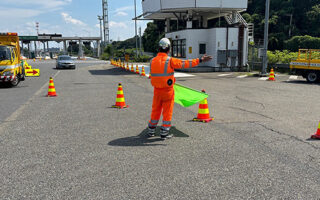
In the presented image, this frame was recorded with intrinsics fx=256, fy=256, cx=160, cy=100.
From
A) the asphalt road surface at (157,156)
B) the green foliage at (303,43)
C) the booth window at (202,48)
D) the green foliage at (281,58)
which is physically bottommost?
the asphalt road surface at (157,156)

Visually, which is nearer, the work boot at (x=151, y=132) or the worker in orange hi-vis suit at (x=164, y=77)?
the worker in orange hi-vis suit at (x=164, y=77)

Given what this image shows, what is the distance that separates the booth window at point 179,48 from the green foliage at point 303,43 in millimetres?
30006

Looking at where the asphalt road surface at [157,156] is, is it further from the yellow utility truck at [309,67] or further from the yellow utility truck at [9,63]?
the yellow utility truck at [309,67]

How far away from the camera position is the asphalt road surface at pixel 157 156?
3592 mm

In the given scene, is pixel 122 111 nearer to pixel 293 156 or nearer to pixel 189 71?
pixel 293 156

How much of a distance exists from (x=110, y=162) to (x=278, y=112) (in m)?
6.02

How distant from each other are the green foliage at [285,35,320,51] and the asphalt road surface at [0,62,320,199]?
4734cm

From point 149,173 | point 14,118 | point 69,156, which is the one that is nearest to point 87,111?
point 14,118

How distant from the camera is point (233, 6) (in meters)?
26.2

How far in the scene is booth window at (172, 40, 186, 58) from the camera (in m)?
28.2

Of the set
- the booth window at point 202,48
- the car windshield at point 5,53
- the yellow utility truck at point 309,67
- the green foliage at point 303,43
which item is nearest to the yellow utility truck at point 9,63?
the car windshield at point 5,53

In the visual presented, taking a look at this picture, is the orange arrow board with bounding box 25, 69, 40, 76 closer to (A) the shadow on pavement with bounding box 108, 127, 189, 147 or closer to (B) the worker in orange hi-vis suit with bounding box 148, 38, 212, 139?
(A) the shadow on pavement with bounding box 108, 127, 189, 147

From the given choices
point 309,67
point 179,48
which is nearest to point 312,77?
point 309,67

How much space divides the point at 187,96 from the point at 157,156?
2.26 m
